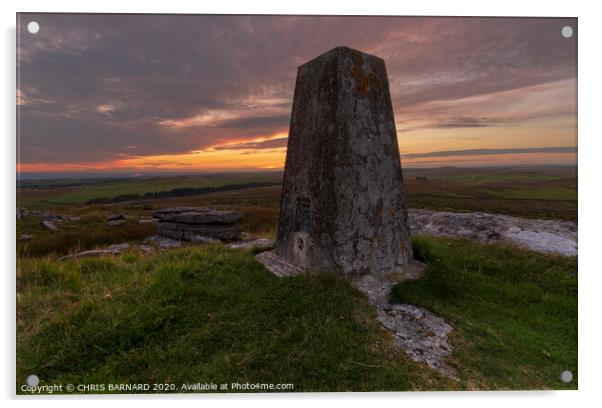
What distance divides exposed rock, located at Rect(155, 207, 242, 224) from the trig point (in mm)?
7466

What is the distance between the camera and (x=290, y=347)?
3.33 meters

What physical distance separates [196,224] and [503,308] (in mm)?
9877

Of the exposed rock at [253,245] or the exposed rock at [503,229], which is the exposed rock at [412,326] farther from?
the exposed rock at [503,229]

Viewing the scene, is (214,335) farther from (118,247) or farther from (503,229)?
(118,247)

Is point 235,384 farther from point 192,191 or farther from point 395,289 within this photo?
point 192,191

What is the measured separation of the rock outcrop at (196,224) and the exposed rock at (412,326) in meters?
8.10

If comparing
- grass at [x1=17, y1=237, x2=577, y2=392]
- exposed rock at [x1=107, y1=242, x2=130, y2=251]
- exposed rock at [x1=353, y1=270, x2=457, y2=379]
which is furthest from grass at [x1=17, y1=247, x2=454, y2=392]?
exposed rock at [x1=107, y1=242, x2=130, y2=251]

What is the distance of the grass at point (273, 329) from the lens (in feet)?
10.6

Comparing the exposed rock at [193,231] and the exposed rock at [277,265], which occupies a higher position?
the exposed rock at [277,265]

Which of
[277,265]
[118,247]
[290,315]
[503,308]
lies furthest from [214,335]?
[118,247]

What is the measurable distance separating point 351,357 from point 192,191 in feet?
23.1

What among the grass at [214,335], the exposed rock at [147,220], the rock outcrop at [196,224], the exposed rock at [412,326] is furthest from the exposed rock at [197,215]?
the exposed rock at [412,326]

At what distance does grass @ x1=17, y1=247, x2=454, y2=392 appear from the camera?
3.18 metres

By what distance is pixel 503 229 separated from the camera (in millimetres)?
7266
